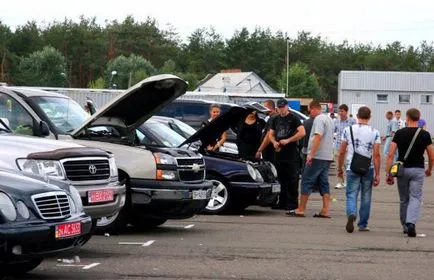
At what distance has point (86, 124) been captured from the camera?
1144 cm

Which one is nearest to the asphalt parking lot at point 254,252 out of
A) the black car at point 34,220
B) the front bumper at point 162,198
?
the front bumper at point 162,198

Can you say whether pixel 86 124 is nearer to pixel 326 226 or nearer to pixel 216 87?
pixel 326 226

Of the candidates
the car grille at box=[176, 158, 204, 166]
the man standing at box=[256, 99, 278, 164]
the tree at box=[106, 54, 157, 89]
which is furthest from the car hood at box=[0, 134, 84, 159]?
the tree at box=[106, 54, 157, 89]

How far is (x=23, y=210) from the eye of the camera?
7.33 m

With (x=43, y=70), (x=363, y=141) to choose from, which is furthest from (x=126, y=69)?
(x=363, y=141)

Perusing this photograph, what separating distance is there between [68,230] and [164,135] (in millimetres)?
6102

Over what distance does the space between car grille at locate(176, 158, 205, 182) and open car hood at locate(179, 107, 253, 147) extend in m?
0.83

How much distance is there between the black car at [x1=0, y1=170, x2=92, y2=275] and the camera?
718cm

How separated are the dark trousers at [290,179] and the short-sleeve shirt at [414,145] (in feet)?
9.18

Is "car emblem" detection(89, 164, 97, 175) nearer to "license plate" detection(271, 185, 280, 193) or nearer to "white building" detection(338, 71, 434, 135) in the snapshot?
"license plate" detection(271, 185, 280, 193)

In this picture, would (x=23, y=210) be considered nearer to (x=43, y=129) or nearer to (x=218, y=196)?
(x=43, y=129)

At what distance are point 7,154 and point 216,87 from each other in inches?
2772

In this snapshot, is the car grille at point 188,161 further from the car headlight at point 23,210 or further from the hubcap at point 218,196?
the car headlight at point 23,210

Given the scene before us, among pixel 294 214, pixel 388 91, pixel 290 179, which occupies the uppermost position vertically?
pixel 388 91
